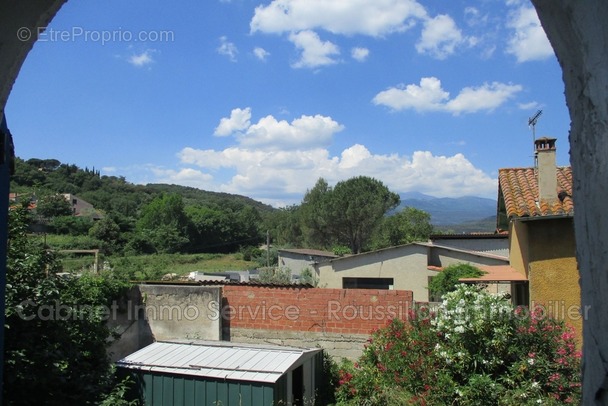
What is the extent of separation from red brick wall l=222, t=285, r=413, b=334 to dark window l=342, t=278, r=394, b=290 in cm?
1392

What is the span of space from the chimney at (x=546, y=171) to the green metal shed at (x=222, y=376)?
5540 mm

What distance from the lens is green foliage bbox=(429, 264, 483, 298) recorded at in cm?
1667

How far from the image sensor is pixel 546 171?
942 cm

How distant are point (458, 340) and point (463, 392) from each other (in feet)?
2.53

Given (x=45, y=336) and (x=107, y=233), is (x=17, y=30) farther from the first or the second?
(x=107, y=233)

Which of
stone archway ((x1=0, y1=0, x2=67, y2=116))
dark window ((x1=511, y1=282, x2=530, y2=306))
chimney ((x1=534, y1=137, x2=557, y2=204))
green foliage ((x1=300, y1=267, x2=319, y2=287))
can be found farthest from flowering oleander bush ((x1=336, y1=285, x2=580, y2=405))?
green foliage ((x1=300, y1=267, x2=319, y2=287))

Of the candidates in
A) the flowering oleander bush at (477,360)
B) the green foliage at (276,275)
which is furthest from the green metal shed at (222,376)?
the green foliage at (276,275)

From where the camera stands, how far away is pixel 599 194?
4.15ft

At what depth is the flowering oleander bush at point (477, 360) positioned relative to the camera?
23.0ft

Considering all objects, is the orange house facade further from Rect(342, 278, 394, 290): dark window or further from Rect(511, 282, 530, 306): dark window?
Rect(342, 278, 394, 290): dark window

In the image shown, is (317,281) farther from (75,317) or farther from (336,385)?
(75,317)

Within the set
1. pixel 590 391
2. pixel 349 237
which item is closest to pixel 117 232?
pixel 349 237

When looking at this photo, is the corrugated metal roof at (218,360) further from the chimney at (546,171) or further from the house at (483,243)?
the house at (483,243)

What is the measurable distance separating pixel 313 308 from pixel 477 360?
11.0 feet
